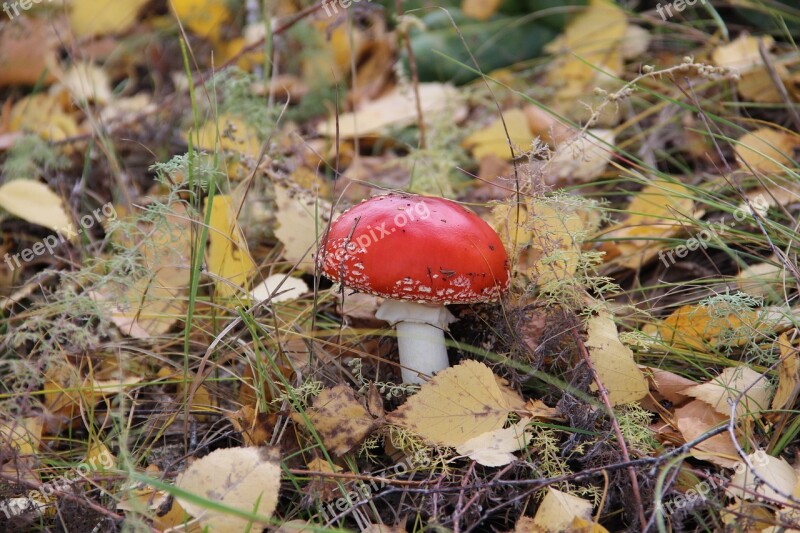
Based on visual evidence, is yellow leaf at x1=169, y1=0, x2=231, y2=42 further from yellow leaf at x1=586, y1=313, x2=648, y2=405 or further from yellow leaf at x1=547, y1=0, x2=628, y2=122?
yellow leaf at x1=586, y1=313, x2=648, y2=405

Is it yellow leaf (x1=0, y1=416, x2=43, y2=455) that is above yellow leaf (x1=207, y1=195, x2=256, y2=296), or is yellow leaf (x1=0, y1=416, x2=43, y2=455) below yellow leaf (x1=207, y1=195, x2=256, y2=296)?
below

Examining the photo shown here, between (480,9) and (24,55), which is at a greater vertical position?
(24,55)

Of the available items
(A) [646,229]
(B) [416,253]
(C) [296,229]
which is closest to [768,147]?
(A) [646,229]

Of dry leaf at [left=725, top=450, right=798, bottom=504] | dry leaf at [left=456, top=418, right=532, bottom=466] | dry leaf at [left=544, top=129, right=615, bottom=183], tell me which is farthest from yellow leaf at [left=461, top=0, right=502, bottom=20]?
dry leaf at [left=725, top=450, right=798, bottom=504]

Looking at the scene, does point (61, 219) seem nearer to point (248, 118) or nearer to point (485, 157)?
point (248, 118)

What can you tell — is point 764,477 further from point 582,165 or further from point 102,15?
point 102,15

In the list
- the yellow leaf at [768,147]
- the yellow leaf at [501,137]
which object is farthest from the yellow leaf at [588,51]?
the yellow leaf at [768,147]
